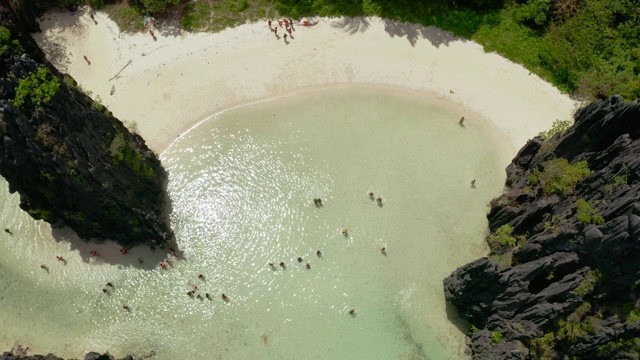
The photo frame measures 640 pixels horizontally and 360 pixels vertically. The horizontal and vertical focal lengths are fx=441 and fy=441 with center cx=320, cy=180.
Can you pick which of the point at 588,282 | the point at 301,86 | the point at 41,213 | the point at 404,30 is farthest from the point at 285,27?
the point at 588,282

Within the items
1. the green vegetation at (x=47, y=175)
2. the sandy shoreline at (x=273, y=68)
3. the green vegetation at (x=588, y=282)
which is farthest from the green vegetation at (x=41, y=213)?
the green vegetation at (x=588, y=282)

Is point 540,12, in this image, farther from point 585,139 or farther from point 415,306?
point 415,306

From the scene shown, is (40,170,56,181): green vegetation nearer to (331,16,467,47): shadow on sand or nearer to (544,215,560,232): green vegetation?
(331,16,467,47): shadow on sand

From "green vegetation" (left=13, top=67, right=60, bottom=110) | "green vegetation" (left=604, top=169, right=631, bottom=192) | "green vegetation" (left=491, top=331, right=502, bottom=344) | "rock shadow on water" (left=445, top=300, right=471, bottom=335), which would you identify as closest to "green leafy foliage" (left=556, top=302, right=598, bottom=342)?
"green vegetation" (left=491, top=331, right=502, bottom=344)

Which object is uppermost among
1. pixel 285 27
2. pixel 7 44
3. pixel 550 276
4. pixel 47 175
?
pixel 285 27

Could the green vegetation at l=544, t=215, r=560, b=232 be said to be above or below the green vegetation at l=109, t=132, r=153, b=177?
above

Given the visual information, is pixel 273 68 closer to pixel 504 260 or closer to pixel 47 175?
pixel 47 175

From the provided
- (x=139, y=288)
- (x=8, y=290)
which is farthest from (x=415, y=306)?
(x=8, y=290)
